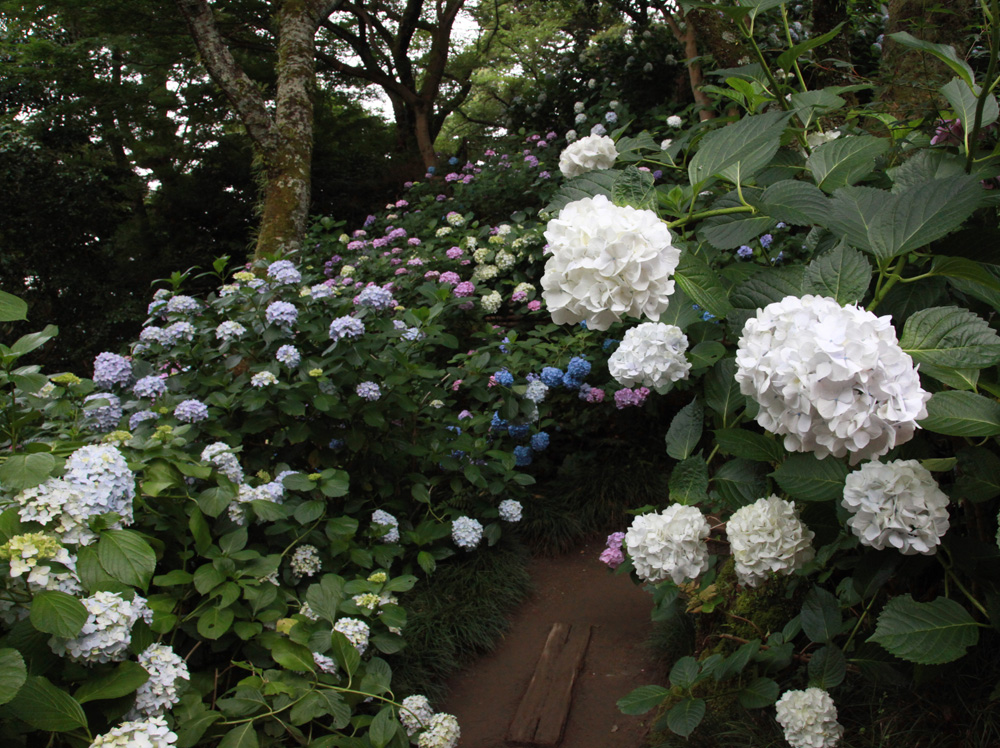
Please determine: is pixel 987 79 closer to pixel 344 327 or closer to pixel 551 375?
pixel 344 327

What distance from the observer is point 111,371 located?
2281 millimetres

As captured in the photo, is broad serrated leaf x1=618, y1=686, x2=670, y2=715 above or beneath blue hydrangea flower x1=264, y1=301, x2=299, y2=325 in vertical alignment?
beneath

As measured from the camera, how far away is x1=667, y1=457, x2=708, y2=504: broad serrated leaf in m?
1.33

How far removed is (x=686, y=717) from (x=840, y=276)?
3.51 feet

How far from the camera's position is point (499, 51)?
12836mm

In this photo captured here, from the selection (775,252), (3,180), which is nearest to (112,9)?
(3,180)

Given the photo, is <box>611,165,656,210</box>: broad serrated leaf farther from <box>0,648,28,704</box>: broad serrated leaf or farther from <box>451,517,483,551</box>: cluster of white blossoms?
<box>451,517,483,551</box>: cluster of white blossoms

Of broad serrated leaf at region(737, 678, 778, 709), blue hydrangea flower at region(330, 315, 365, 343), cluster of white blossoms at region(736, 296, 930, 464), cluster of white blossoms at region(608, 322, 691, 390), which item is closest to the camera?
cluster of white blossoms at region(736, 296, 930, 464)

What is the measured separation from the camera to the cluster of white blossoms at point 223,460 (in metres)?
1.88

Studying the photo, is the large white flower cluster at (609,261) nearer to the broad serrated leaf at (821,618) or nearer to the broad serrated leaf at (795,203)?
the broad serrated leaf at (795,203)

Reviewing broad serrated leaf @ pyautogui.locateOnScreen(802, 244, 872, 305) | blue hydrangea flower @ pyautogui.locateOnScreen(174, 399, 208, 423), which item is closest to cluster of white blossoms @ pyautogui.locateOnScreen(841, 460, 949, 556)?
broad serrated leaf @ pyautogui.locateOnScreen(802, 244, 872, 305)

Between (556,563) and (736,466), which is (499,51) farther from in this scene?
(736,466)

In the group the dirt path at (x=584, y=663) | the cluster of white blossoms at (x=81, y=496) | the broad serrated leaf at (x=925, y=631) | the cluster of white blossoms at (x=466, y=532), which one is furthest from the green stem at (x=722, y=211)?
the cluster of white blossoms at (x=466, y=532)

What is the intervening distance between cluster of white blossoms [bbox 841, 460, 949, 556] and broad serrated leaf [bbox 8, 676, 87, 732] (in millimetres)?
1216
